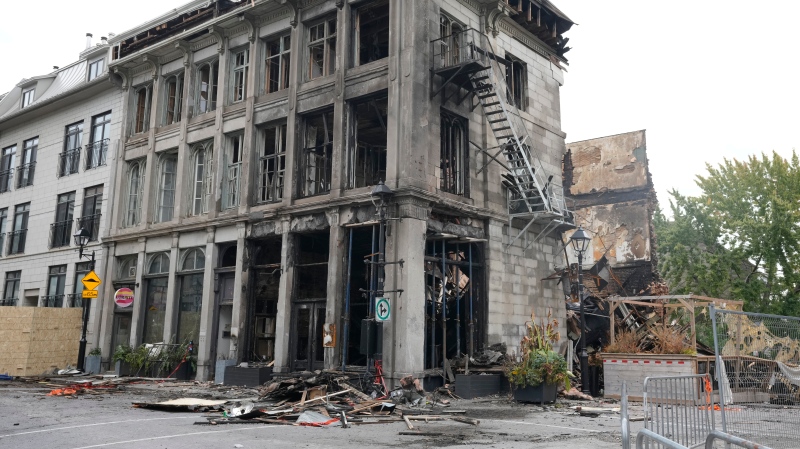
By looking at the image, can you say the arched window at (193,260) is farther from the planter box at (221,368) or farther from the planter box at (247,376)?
the planter box at (247,376)

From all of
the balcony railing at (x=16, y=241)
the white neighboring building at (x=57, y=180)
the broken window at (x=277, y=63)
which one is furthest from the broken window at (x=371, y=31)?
the balcony railing at (x=16, y=241)

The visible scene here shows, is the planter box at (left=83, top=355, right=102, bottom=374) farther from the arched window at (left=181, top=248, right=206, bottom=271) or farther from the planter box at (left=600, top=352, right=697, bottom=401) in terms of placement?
the planter box at (left=600, top=352, right=697, bottom=401)

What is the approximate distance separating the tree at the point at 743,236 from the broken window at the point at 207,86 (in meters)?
25.3

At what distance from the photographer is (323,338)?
19.0 meters

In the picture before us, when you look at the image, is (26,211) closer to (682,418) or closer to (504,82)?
(504,82)

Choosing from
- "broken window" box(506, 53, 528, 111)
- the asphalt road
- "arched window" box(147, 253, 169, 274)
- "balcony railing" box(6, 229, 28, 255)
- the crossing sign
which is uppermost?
"broken window" box(506, 53, 528, 111)

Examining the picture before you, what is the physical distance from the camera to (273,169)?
22.0m

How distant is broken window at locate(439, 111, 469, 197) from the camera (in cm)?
1966

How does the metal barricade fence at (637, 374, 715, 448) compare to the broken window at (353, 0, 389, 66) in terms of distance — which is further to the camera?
the broken window at (353, 0, 389, 66)

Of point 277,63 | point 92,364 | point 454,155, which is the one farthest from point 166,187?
point 454,155

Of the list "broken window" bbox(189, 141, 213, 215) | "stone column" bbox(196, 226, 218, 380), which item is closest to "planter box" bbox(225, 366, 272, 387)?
"stone column" bbox(196, 226, 218, 380)

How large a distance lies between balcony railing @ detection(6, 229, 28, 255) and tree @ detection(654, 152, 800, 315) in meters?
33.2

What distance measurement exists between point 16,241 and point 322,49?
67.4 feet

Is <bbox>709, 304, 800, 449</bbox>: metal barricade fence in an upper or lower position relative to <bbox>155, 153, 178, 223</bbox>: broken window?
lower
